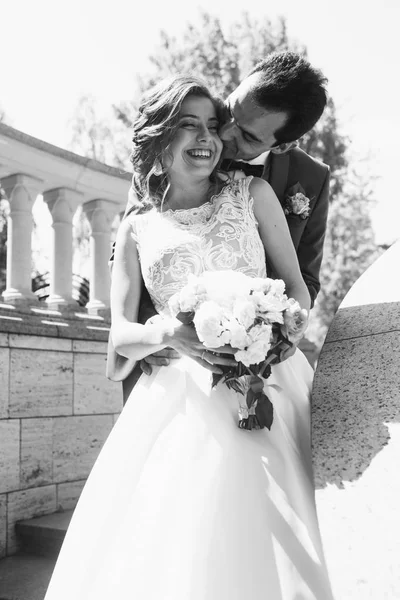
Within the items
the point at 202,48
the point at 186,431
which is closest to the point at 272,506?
the point at 186,431

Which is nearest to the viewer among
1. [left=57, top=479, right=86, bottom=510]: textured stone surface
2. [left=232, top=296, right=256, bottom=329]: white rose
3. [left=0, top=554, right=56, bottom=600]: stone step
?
[left=232, top=296, right=256, bottom=329]: white rose

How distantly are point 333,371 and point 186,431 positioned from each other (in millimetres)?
791

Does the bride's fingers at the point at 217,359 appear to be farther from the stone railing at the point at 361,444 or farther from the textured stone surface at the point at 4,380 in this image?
the textured stone surface at the point at 4,380

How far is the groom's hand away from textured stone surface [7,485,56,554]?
9.50ft

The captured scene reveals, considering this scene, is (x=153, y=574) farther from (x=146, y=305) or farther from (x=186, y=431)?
(x=146, y=305)

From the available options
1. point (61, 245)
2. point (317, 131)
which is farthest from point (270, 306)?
point (317, 131)

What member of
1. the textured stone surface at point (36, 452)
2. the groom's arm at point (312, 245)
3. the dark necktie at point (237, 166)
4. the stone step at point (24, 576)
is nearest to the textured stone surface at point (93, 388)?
the textured stone surface at point (36, 452)

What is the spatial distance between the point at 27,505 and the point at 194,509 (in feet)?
11.4

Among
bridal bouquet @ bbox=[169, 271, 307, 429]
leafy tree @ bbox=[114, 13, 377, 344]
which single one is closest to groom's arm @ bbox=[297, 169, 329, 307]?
bridal bouquet @ bbox=[169, 271, 307, 429]

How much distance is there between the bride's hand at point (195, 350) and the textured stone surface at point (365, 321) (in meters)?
0.88

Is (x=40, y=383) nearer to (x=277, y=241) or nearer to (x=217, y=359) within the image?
(x=277, y=241)

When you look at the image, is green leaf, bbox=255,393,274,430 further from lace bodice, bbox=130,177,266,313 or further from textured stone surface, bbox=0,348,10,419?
textured stone surface, bbox=0,348,10,419

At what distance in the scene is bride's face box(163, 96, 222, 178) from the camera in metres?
2.93

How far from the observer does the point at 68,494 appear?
5656 mm
